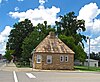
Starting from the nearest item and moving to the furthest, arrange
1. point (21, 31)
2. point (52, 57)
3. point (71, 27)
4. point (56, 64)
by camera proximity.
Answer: point (52, 57) < point (56, 64) < point (71, 27) < point (21, 31)

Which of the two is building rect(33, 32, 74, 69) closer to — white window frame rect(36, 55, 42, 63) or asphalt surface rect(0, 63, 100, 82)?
white window frame rect(36, 55, 42, 63)

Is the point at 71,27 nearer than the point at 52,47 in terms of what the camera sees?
No

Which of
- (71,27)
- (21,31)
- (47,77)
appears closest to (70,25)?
(71,27)

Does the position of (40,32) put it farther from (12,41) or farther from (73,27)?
(12,41)

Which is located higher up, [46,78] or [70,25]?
[70,25]

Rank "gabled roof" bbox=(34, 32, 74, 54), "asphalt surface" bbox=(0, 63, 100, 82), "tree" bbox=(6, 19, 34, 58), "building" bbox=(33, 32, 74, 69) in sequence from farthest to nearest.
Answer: "tree" bbox=(6, 19, 34, 58), "gabled roof" bbox=(34, 32, 74, 54), "building" bbox=(33, 32, 74, 69), "asphalt surface" bbox=(0, 63, 100, 82)

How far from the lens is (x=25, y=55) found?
226ft

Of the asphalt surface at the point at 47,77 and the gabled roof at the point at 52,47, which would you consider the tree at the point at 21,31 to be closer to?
the gabled roof at the point at 52,47

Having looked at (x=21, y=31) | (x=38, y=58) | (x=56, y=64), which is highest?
(x=21, y=31)

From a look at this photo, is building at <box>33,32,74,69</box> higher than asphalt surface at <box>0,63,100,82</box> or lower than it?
higher

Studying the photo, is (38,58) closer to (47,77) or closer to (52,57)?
(52,57)

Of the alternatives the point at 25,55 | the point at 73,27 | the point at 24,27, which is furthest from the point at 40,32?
the point at 24,27

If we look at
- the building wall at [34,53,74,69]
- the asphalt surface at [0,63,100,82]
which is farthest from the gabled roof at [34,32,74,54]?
the asphalt surface at [0,63,100,82]

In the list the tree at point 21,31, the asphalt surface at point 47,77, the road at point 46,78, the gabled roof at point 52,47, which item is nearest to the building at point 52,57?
the gabled roof at point 52,47
